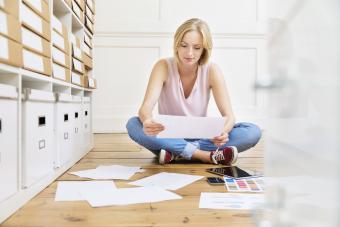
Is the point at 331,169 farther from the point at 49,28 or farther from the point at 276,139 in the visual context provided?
the point at 49,28

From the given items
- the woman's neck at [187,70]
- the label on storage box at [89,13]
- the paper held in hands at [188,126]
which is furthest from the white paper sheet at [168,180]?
the label on storage box at [89,13]

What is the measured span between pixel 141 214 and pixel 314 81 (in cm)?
68

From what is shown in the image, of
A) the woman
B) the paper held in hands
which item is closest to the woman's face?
the woman

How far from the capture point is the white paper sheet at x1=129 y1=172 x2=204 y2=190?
1156 mm

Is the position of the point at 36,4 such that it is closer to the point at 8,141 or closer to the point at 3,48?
the point at 3,48

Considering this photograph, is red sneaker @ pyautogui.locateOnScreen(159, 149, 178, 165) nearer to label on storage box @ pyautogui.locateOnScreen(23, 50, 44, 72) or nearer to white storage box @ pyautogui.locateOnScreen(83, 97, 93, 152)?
white storage box @ pyautogui.locateOnScreen(83, 97, 93, 152)

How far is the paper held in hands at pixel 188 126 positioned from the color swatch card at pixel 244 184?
179mm

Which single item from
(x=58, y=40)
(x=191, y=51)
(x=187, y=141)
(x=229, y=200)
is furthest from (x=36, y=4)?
(x=187, y=141)

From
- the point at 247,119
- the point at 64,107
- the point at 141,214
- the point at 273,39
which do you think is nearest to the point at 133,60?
the point at 247,119

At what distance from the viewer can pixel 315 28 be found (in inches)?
9.7

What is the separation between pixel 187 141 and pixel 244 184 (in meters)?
0.56

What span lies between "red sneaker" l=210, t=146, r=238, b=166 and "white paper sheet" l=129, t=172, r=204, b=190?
286mm

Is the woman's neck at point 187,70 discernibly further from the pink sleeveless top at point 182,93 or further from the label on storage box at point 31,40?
the label on storage box at point 31,40

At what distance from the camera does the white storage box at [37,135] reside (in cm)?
95
